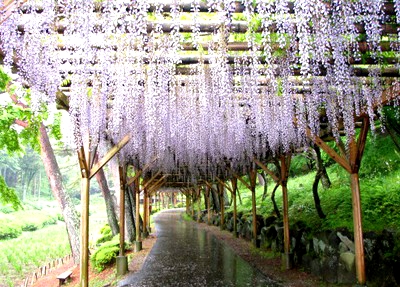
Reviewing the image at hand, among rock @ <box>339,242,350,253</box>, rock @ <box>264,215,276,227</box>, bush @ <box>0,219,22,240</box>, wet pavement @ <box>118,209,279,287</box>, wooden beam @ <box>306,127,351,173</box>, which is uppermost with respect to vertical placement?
wooden beam @ <box>306,127,351,173</box>

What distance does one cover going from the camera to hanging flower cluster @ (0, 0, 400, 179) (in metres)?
2.66

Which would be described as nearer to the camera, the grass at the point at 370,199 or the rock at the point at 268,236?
the grass at the point at 370,199

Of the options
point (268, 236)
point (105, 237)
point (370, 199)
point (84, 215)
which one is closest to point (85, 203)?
point (84, 215)

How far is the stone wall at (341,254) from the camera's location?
444 cm

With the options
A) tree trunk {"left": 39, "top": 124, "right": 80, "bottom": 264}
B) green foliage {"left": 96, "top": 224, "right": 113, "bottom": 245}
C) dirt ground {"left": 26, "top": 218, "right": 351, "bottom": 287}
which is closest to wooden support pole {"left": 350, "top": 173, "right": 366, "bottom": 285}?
dirt ground {"left": 26, "top": 218, "right": 351, "bottom": 287}

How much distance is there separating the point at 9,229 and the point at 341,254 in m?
20.0

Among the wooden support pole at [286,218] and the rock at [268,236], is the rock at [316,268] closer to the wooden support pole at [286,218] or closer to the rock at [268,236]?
the wooden support pole at [286,218]

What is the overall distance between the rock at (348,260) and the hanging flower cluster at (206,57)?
1902 millimetres

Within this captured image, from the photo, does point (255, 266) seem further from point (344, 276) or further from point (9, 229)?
point (9, 229)

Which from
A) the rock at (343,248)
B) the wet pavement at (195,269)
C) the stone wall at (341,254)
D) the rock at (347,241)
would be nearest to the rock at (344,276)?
the stone wall at (341,254)

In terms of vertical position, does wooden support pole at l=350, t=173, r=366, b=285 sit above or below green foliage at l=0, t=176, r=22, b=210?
below

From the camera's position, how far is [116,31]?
2.92 metres

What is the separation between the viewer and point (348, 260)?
507 centimetres

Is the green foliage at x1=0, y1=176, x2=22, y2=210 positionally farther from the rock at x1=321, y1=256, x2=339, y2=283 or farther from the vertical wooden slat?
the vertical wooden slat
